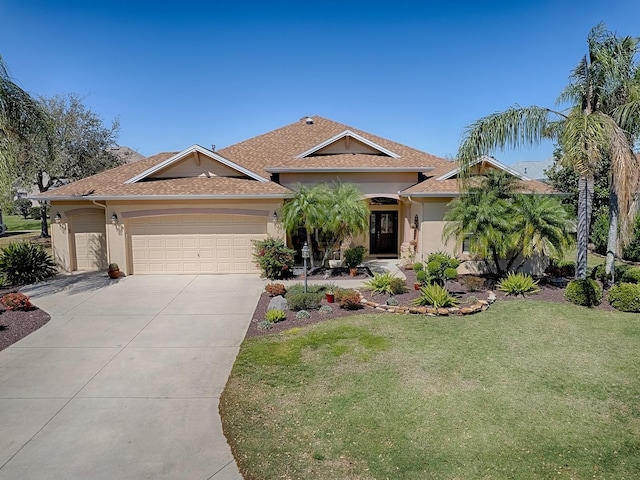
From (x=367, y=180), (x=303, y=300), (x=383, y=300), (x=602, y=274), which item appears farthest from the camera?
(x=367, y=180)

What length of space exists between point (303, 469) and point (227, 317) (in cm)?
656

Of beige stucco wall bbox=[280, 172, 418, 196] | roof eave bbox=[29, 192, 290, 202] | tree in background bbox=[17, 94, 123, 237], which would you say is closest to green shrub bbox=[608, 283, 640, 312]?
beige stucco wall bbox=[280, 172, 418, 196]

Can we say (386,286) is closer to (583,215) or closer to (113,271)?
(583,215)

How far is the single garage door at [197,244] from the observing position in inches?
649

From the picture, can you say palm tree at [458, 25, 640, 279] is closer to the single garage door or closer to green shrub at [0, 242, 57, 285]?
the single garage door

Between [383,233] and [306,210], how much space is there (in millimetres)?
6774

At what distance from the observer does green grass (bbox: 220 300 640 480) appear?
4.89 metres

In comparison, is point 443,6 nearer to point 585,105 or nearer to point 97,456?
point 585,105

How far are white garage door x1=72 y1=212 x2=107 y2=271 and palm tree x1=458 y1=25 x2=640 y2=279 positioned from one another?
49.2 ft

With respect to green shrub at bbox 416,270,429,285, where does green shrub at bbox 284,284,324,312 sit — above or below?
below

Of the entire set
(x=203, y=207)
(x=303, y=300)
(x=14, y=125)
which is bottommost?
(x=303, y=300)

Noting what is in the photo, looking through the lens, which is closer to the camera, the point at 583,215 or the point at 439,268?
the point at 583,215

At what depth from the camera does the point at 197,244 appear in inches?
653

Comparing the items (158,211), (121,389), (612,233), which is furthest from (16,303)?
(612,233)
